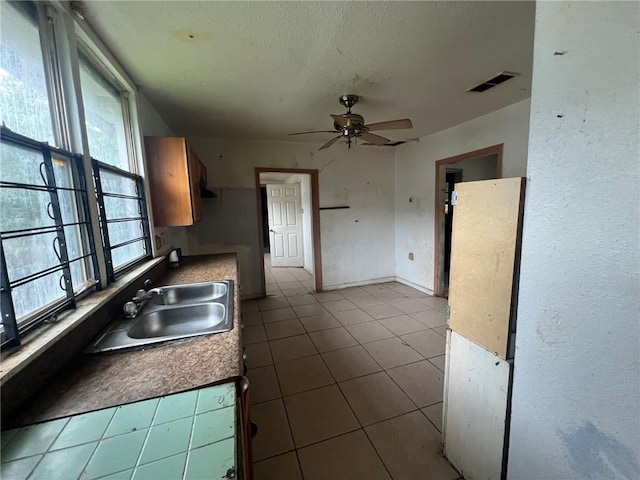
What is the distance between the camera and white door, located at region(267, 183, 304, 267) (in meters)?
5.82

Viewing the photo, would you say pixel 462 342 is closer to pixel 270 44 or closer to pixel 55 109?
pixel 270 44

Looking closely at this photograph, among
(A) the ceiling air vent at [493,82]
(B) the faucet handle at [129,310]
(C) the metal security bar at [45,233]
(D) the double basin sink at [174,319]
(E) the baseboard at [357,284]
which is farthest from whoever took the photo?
(E) the baseboard at [357,284]

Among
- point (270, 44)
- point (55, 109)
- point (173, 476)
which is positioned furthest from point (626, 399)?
point (55, 109)

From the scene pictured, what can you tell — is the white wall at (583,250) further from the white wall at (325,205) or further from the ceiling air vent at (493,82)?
the white wall at (325,205)

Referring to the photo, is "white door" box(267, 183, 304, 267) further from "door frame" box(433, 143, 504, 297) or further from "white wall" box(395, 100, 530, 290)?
"door frame" box(433, 143, 504, 297)

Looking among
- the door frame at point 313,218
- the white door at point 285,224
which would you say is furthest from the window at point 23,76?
the white door at point 285,224

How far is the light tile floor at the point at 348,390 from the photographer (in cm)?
140

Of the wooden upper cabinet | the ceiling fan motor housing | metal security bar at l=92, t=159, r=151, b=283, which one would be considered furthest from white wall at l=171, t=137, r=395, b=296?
the ceiling fan motor housing

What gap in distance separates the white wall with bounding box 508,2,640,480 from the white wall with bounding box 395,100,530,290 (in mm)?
2139

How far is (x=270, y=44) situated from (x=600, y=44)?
60.3 inches

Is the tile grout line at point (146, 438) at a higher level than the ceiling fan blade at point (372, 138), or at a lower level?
lower

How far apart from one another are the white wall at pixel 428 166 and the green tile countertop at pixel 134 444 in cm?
322

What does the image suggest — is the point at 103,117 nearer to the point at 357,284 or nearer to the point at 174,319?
the point at 174,319

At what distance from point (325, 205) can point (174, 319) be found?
2895mm
